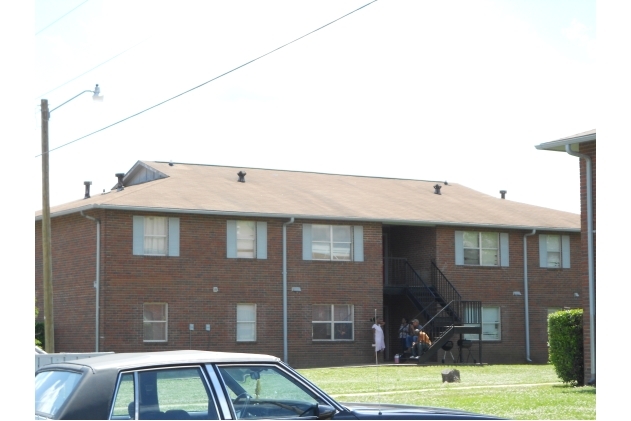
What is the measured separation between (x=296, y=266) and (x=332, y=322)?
249 cm

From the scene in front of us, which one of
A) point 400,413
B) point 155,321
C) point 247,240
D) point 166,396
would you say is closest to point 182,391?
point 166,396

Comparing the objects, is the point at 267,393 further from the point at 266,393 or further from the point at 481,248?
the point at 481,248

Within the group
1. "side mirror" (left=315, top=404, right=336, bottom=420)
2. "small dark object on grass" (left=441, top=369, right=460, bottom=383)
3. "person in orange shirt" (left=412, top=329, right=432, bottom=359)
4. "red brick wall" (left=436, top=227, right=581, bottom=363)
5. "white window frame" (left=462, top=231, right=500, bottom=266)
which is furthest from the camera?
"white window frame" (left=462, top=231, right=500, bottom=266)

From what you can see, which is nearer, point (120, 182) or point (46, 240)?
point (46, 240)

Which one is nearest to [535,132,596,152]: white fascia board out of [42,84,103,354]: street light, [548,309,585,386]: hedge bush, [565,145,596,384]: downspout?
[565,145,596,384]: downspout

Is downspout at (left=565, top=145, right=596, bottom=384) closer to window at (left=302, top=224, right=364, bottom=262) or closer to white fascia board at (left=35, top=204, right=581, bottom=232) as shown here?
white fascia board at (left=35, top=204, right=581, bottom=232)

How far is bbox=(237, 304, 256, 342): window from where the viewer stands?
32.8 m

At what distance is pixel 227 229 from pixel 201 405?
2589 centimetres

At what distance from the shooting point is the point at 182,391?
7574mm

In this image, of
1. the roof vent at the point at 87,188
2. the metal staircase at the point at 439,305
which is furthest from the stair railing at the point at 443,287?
the roof vent at the point at 87,188

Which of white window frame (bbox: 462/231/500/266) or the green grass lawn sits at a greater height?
white window frame (bbox: 462/231/500/266)

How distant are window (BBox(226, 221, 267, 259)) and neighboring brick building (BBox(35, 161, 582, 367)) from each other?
5cm

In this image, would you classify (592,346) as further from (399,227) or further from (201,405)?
(399,227)
